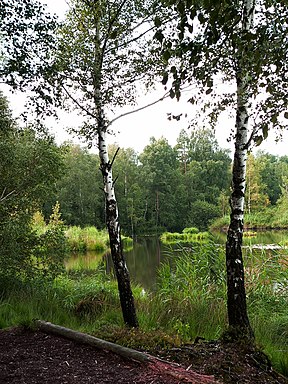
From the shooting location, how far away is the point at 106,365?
3.17m

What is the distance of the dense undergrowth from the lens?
447 centimetres

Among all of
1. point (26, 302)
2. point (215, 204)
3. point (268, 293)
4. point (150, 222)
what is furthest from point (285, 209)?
point (26, 302)

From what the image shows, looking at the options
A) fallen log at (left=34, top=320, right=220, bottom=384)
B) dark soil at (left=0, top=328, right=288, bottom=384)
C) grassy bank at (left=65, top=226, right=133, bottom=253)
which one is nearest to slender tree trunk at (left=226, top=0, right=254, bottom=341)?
dark soil at (left=0, top=328, right=288, bottom=384)

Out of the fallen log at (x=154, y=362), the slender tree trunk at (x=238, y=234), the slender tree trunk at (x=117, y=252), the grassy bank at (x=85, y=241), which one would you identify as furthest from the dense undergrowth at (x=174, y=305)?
the grassy bank at (x=85, y=241)

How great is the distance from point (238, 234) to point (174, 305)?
2.28 metres

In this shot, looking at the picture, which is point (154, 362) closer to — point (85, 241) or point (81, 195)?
point (85, 241)

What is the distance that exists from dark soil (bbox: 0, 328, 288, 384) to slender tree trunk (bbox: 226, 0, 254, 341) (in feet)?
0.92

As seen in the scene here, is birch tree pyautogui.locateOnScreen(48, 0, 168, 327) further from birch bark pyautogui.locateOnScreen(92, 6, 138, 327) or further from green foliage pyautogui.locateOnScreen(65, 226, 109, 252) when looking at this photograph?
green foliage pyautogui.locateOnScreen(65, 226, 109, 252)

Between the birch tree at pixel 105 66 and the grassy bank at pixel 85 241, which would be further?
the grassy bank at pixel 85 241

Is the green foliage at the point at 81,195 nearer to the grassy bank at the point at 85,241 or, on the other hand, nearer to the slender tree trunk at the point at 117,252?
the grassy bank at the point at 85,241

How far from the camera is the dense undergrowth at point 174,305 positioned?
4473 millimetres

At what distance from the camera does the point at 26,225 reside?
6910mm

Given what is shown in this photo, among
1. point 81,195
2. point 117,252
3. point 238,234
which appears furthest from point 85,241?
point 238,234

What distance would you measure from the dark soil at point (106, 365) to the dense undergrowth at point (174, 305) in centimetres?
44
